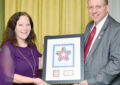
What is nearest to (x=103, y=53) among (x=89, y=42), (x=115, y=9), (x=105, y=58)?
(x=105, y=58)

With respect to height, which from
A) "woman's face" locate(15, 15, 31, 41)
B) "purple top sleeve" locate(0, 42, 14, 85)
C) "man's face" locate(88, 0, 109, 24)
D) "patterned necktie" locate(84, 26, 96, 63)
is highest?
"man's face" locate(88, 0, 109, 24)

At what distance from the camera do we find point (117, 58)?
209cm

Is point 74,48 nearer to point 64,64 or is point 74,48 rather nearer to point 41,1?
point 64,64

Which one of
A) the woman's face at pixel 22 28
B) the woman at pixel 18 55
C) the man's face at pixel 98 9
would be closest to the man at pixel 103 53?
the man's face at pixel 98 9

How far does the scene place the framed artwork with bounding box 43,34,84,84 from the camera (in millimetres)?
2289

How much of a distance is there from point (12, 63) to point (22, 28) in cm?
35

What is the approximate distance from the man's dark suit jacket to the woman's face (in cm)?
66

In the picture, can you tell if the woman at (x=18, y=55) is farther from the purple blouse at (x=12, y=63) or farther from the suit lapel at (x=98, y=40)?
the suit lapel at (x=98, y=40)

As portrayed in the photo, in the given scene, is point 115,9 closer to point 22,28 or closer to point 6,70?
point 22,28

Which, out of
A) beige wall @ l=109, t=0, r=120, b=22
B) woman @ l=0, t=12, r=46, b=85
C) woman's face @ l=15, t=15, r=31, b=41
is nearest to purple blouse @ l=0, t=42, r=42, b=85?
woman @ l=0, t=12, r=46, b=85

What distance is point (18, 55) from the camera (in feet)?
7.64

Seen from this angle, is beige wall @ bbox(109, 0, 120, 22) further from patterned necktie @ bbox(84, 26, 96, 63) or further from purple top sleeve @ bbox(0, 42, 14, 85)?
purple top sleeve @ bbox(0, 42, 14, 85)

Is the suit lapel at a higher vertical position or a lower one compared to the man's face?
lower

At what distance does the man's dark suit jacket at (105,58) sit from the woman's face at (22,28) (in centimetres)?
66
